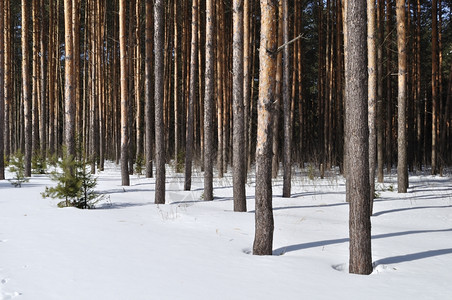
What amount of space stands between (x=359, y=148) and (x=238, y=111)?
3941mm

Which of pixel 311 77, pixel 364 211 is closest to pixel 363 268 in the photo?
pixel 364 211

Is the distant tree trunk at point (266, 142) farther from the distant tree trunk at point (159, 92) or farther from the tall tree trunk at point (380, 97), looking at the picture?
the tall tree trunk at point (380, 97)

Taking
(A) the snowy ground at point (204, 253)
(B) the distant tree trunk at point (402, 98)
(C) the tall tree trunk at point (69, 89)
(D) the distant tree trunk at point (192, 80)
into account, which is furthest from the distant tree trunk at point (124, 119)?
(B) the distant tree trunk at point (402, 98)

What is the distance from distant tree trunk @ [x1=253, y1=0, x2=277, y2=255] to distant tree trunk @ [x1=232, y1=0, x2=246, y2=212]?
277 cm

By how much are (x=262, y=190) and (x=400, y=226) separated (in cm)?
396

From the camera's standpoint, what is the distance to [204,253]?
198 inches

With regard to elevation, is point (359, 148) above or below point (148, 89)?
below

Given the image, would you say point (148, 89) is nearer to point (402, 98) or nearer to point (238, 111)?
point (238, 111)

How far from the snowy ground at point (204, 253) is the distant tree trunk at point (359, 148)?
11.6 inches

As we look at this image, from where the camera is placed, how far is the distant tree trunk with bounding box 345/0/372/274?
4.45 m

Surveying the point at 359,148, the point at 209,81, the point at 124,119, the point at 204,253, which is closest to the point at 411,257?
the point at 359,148

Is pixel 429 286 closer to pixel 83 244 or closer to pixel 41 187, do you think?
pixel 83 244

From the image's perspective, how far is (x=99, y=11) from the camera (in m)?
18.7

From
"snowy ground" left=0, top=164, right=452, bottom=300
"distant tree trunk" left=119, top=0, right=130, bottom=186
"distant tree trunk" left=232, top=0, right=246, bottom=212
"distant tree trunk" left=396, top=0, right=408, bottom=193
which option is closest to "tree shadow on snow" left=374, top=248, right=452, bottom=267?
"snowy ground" left=0, top=164, right=452, bottom=300
